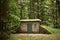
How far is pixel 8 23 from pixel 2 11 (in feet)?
4.26

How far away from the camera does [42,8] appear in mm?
24047

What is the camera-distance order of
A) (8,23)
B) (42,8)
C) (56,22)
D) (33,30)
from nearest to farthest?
(8,23) → (33,30) → (56,22) → (42,8)

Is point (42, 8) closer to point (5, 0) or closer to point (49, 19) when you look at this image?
point (49, 19)

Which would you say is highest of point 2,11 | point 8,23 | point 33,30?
point 2,11

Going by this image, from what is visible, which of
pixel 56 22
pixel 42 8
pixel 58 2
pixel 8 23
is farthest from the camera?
pixel 42 8

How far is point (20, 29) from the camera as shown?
683 inches

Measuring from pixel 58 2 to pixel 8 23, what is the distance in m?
8.73

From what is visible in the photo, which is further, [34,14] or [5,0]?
[34,14]

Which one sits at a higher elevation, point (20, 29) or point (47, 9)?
point (47, 9)

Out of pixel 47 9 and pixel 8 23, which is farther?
pixel 47 9

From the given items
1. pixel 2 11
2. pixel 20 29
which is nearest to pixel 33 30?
pixel 20 29

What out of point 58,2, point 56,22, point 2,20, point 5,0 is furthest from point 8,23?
point 56,22

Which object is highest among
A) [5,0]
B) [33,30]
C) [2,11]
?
[5,0]

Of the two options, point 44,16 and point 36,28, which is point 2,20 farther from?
point 44,16
